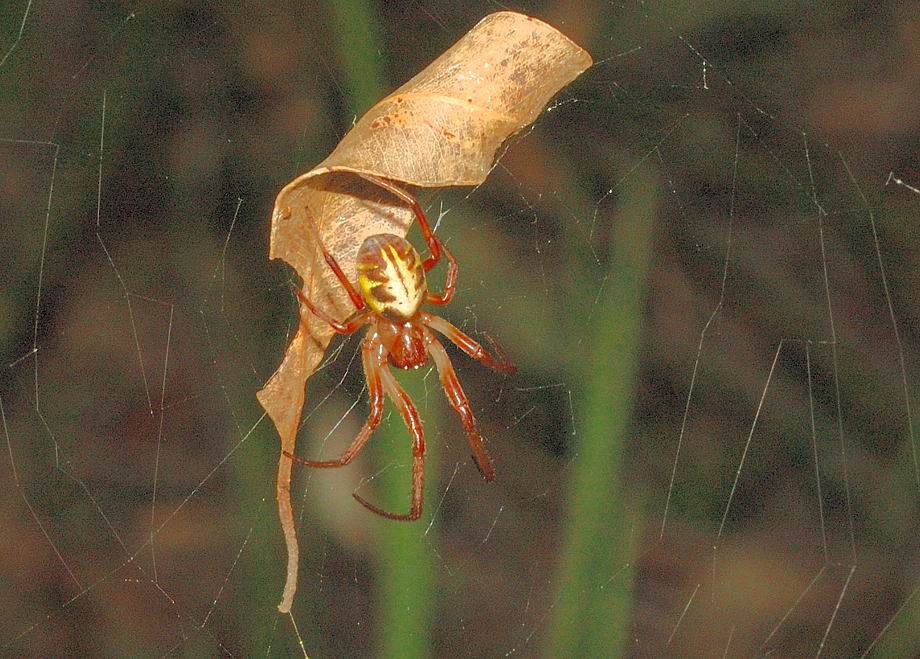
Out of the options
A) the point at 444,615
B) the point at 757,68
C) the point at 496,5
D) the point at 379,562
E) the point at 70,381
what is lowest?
the point at 444,615

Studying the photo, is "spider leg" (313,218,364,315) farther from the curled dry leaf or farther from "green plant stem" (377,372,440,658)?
"green plant stem" (377,372,440,658)

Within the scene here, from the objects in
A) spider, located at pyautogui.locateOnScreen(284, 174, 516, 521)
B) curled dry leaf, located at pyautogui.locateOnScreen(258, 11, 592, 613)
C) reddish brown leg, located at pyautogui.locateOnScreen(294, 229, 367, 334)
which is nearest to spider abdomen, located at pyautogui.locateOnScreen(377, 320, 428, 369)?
spider, located at pyautogui.locateOnScreen(284, 174, 516, 521)

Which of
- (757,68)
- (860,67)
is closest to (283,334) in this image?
(757,68)

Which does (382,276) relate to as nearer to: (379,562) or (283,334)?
(283,334)

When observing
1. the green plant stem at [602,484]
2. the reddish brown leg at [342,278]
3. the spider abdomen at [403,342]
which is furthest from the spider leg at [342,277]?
the green plant stem at [602,484]

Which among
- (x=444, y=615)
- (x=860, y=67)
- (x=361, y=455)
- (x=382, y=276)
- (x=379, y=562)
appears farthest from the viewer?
(x=860, y=67)

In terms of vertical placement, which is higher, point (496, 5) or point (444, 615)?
point (496, 5)

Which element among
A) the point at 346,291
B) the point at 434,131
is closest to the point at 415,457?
the point at 346,291
